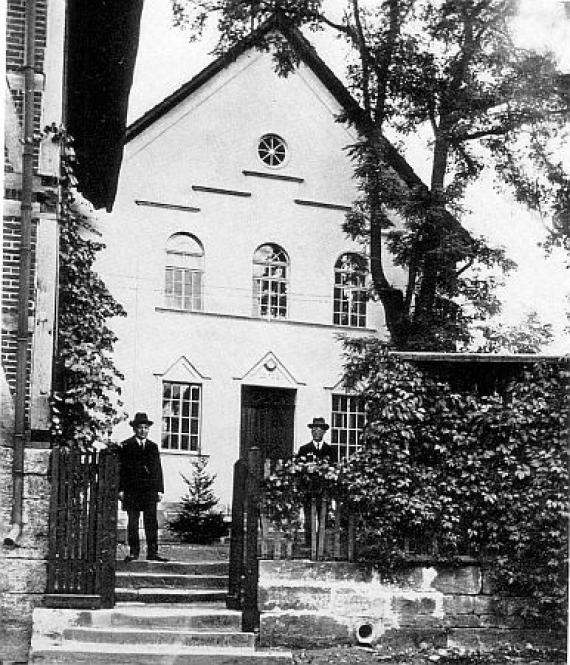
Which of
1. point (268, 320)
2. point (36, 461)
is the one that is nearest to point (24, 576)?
point (36, 461)

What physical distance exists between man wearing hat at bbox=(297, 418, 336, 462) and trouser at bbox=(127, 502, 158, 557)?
57.3 inches

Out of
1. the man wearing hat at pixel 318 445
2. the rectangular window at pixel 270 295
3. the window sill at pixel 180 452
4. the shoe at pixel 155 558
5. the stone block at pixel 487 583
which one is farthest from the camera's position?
the rectangular window at pixel 270 295

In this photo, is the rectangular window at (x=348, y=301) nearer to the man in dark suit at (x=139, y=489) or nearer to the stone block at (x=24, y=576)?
the man in dark suit at (x=139, y=489)

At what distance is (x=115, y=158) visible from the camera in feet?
38.0

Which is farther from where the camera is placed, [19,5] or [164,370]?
→ [164,370]

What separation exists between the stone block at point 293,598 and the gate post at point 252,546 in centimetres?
8

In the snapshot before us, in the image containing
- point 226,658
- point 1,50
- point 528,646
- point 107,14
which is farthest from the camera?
point 107,14

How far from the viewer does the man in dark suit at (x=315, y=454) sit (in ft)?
28.9

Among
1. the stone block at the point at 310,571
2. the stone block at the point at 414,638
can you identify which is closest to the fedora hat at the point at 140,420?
the stone block at the point at 310,571

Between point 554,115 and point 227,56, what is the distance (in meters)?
3.25

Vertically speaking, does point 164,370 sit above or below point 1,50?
below

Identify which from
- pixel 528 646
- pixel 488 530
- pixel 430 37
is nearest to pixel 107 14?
pixel 430 37

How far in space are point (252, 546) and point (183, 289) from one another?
3.70 m

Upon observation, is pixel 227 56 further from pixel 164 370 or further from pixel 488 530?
pixel 488 530
